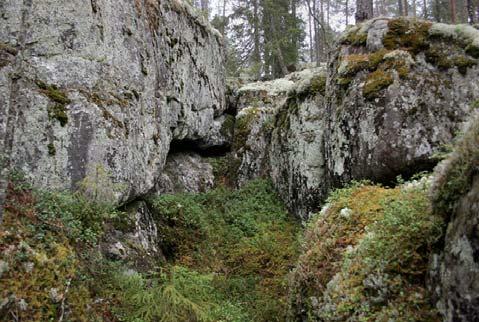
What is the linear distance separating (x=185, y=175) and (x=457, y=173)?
10.4 meters

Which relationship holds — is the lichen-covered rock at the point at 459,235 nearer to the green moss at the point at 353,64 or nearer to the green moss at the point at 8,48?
the green moss at the point at 353,64

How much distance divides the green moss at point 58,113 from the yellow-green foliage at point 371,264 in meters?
5.35

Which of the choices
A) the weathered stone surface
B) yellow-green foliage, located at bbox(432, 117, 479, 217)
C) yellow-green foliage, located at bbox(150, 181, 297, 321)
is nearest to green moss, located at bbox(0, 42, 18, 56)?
the weathered stone surface

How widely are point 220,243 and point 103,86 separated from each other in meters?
5.14

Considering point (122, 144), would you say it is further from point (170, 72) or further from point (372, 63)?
point (372, 63)

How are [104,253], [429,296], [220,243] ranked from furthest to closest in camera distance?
[220,243], [104,253], [429,296]

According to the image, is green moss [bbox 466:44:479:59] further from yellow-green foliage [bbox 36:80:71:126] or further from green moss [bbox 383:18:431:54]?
yellow-green foliage [bbox 36:80:71:126]

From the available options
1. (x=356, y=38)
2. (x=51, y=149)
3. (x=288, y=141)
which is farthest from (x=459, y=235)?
(x=288, y=141)

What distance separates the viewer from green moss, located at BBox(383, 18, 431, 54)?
8805 millimetres

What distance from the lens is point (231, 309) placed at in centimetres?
685

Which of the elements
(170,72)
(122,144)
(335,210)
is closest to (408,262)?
(335,210)

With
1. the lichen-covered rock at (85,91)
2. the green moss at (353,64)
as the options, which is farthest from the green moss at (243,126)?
the green moss at (353,64)

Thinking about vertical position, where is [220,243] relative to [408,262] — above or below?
below

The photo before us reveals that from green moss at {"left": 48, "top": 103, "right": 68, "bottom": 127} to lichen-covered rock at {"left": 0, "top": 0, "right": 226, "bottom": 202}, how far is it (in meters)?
0.02
